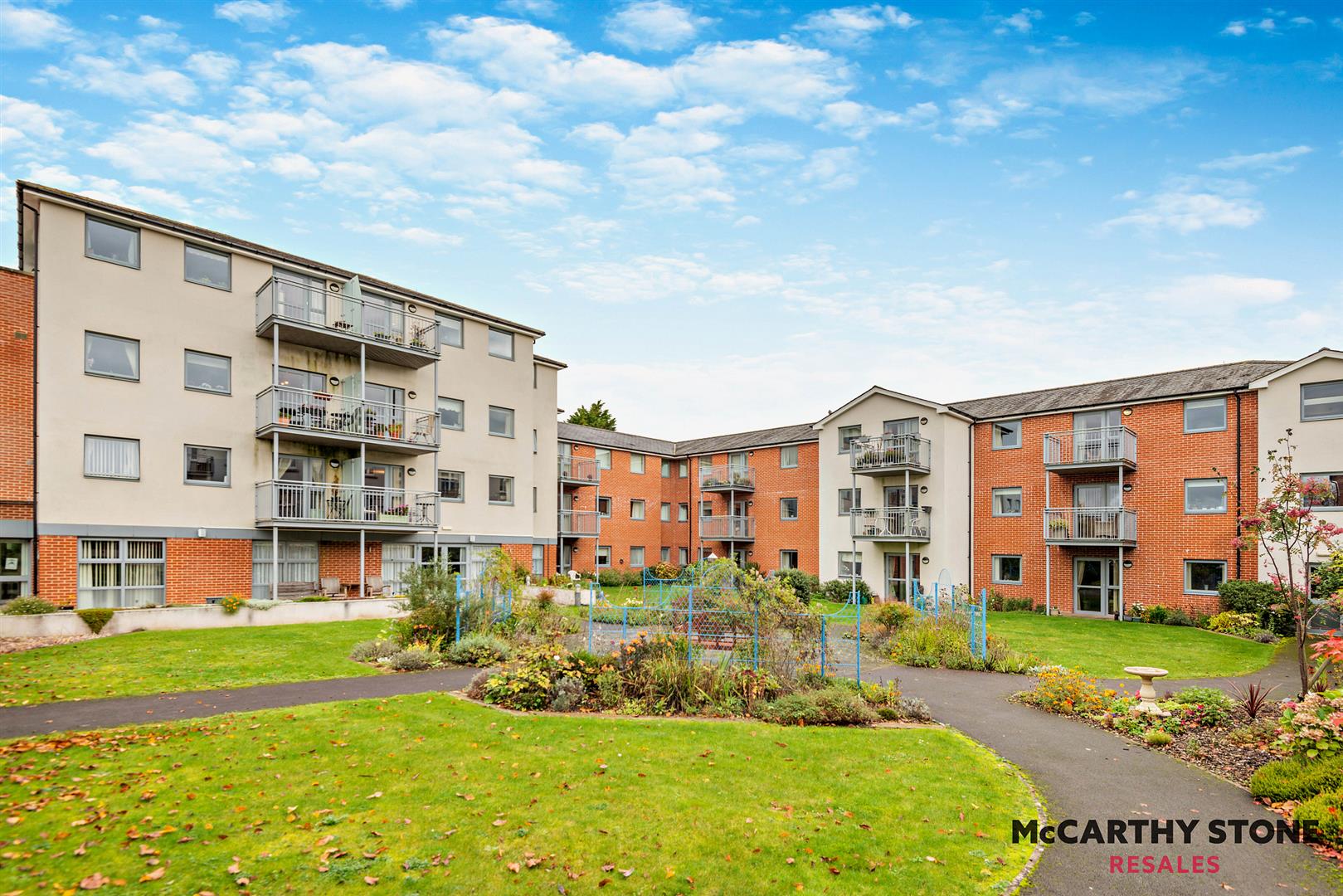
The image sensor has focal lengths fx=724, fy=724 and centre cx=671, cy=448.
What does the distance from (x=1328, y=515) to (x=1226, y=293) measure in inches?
339

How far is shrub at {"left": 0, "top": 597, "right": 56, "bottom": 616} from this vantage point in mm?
16469

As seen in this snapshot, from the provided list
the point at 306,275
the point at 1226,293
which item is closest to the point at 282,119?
the point at 306,275

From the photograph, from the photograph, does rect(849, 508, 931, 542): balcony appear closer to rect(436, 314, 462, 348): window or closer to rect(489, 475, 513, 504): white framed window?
rect(489, 475, 513, 504): white framed window

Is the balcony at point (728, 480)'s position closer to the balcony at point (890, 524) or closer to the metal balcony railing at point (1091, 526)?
the balcony at point (890, 524)

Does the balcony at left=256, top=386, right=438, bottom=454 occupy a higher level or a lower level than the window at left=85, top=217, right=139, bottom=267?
lower

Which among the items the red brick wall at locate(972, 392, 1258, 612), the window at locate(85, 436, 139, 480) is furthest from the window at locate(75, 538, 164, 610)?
the red brick wall at locate(972, 392, 1258, 612)

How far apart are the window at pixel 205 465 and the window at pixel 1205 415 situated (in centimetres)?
3162

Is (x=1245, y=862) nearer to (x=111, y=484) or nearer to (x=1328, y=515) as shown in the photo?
(x=1328, y=515)

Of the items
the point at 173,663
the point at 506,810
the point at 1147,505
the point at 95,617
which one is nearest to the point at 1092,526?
the point at 1147,505

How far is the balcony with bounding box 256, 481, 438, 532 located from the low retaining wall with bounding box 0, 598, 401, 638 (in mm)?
2560

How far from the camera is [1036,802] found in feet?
25.3

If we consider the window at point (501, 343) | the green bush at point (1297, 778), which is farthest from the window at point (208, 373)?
the green bush at point (1297, 778)

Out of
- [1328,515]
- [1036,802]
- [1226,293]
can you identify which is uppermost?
[1226,293]

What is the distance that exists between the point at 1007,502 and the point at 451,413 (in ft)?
74.8
